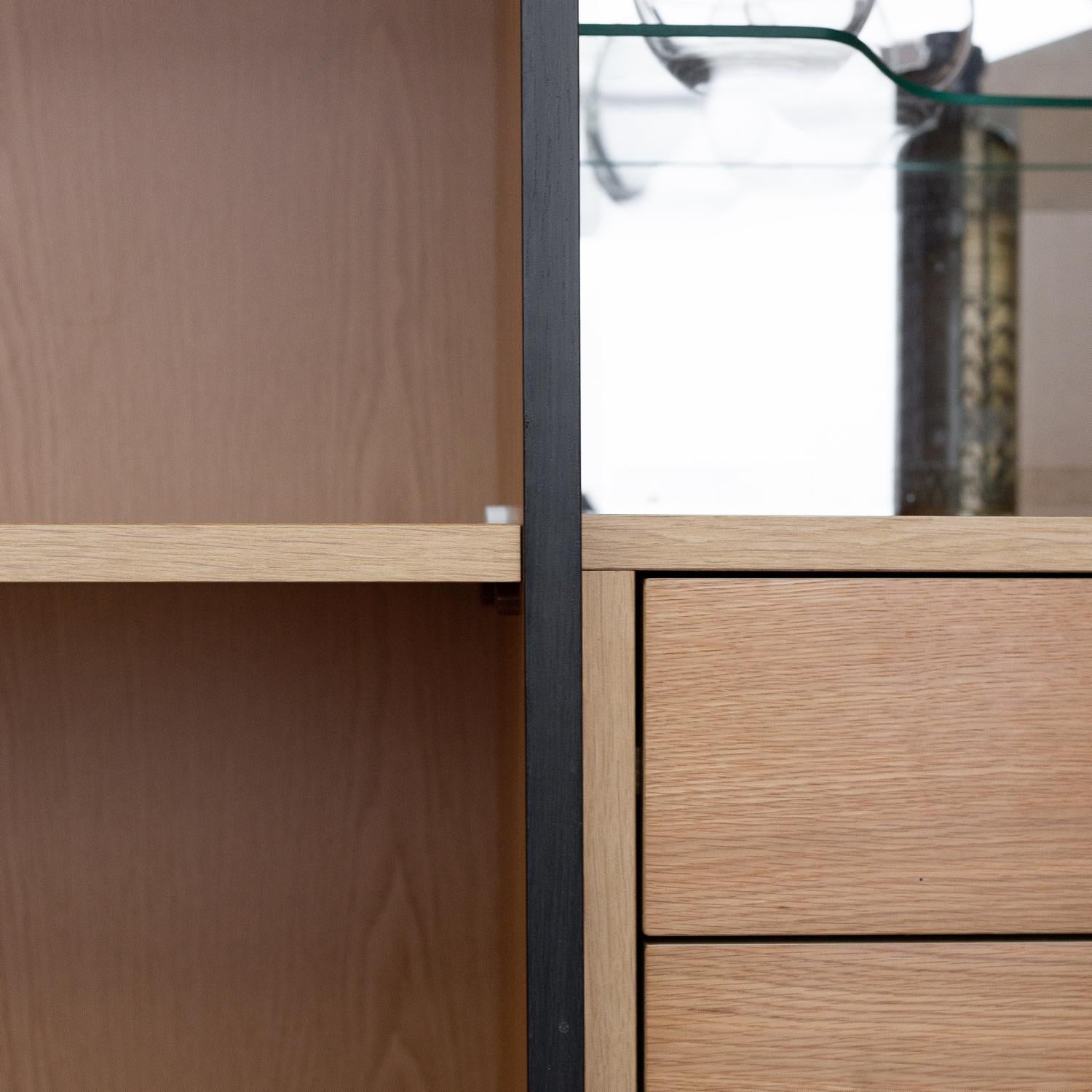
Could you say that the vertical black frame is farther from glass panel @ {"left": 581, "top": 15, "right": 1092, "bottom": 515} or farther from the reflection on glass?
the reflection on glass

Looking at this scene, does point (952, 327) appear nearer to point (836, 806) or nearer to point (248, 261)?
point (836, 806)

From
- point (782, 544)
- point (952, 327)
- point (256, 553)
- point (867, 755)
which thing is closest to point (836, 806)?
point (867, 755)

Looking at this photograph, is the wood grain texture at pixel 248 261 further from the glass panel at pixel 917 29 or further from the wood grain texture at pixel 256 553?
the wood grain texture at pixel 256 553

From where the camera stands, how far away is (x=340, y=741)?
0.90 meters

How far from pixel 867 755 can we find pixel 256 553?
32cm

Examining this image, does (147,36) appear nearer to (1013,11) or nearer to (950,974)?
(1013,11)

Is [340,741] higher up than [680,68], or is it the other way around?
[680,68]

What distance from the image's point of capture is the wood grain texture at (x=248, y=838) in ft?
2.92

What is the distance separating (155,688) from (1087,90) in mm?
833

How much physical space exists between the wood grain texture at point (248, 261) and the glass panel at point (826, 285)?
12 cm

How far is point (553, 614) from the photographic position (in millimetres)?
554

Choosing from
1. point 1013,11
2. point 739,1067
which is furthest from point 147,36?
point 739,1067

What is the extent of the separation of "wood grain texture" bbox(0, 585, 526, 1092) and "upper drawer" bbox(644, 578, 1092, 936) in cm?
33

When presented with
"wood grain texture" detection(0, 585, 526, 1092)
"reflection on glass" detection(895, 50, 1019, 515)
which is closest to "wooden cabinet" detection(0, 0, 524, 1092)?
"wood grain texture" detection(0, 585, 526, 1092)
